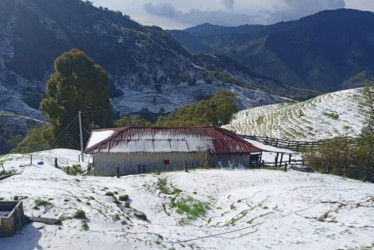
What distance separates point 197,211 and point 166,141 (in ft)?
51.4

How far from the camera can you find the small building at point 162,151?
35.2 metres

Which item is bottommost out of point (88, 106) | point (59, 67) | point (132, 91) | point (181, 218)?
point (181, 218)

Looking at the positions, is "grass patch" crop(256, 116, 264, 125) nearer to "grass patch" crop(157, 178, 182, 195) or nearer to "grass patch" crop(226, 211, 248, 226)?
"grass patch" crop(157, 178, 182, 195)

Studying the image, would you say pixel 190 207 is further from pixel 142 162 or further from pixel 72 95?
pixel 72 95

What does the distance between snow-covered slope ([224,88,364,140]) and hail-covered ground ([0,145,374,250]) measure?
3620cm

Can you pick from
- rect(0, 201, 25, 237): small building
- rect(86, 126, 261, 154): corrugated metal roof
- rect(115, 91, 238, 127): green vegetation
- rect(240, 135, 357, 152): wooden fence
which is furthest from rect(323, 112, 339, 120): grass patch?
rect(0, 201, 25, 237): small building

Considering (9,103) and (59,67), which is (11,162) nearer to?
(59,67)

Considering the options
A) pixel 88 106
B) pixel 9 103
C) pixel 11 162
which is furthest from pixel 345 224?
pixel 9 103

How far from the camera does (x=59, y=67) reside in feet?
162

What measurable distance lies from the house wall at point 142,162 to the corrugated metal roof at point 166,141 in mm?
493

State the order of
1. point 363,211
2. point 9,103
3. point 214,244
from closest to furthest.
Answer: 1. point 214,244
2. point 363,211
3. point 9,103

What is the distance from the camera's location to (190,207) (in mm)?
22375

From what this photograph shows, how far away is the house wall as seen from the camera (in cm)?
3512

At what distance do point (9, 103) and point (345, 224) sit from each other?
14155 cm
